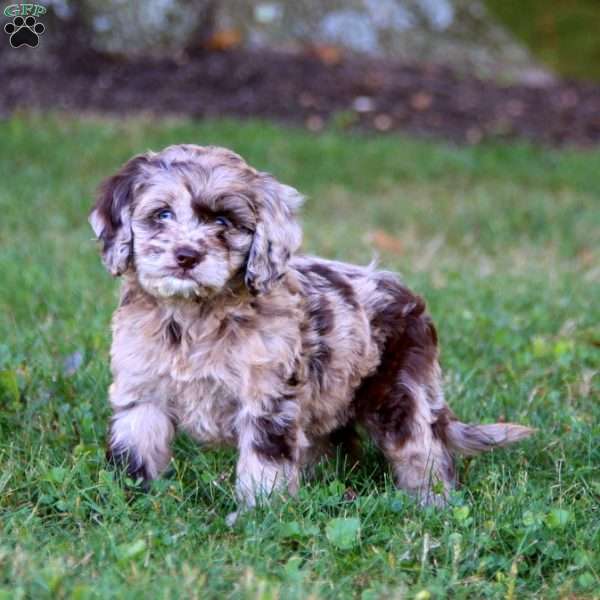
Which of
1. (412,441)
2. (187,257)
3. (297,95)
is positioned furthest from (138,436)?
(297,95)

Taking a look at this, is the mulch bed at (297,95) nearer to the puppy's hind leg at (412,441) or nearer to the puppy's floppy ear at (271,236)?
the puppy's hind leg at (412,441)

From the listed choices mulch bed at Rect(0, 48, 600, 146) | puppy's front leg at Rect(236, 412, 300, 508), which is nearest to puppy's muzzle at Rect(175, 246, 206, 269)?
puppy's front leg at Rect(236, 412, 300, 508)

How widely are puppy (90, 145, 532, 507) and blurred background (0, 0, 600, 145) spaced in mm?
8816

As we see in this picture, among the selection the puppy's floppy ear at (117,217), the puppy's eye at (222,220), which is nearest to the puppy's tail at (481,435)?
the puppy's eye at (222,220)

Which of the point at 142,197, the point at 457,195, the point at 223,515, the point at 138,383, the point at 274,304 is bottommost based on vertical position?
the point at 457,195

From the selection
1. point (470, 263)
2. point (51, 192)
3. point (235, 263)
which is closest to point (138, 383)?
point (235, 263)

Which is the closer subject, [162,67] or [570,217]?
[570,217]

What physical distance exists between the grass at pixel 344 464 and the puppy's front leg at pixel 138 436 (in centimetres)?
13

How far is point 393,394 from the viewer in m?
4.54

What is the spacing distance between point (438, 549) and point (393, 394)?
0.92m

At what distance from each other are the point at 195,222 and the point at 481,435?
5.23ft

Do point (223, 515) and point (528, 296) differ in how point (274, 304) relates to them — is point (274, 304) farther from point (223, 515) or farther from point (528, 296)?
point (528, 296)

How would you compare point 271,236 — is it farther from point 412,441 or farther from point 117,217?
point 412,441

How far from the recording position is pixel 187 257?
387 centimetres
